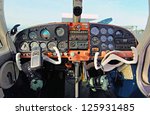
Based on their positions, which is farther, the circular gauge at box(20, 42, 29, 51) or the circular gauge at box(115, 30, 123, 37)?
the circular gauge at box(115, 30, 123, 37)

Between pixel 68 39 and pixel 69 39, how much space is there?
13 mm

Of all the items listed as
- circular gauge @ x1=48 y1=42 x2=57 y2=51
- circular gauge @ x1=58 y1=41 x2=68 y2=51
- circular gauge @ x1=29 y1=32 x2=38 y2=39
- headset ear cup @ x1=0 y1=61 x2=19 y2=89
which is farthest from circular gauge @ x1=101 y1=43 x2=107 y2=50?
headset ear cup @ x1=0 y1=61 x2=19 y2=89

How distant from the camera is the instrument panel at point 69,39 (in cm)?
307

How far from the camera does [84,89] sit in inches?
134

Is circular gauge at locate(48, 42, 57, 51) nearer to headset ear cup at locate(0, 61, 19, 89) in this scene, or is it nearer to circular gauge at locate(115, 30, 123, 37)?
headset ear cup at locate(0, 61, 19, 89)

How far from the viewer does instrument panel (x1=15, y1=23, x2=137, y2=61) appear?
10.1 feet

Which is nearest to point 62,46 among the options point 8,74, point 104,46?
point 104,46

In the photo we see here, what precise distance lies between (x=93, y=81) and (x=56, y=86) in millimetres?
790

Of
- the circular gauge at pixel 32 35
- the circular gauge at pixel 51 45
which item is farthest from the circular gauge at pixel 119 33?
the circular gauge at pixel 32 35

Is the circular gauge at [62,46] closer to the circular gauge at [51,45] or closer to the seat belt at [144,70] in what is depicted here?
the circular gauge at [51,45]

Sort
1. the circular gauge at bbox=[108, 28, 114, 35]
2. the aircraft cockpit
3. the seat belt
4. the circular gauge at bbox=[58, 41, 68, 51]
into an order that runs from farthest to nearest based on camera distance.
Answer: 1. the circular gauge at bbox=[108, 28, 114, 35]
2. the circular gauge at bbox=[58, 41, 68, 51]
3. the aircraft cockpit
4. the seat belt

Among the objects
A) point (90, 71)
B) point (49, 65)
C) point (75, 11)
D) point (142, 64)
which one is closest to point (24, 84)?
point (49, 65)

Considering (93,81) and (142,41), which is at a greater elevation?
(142,41)

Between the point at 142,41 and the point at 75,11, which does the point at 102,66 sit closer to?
the point at 142,41
